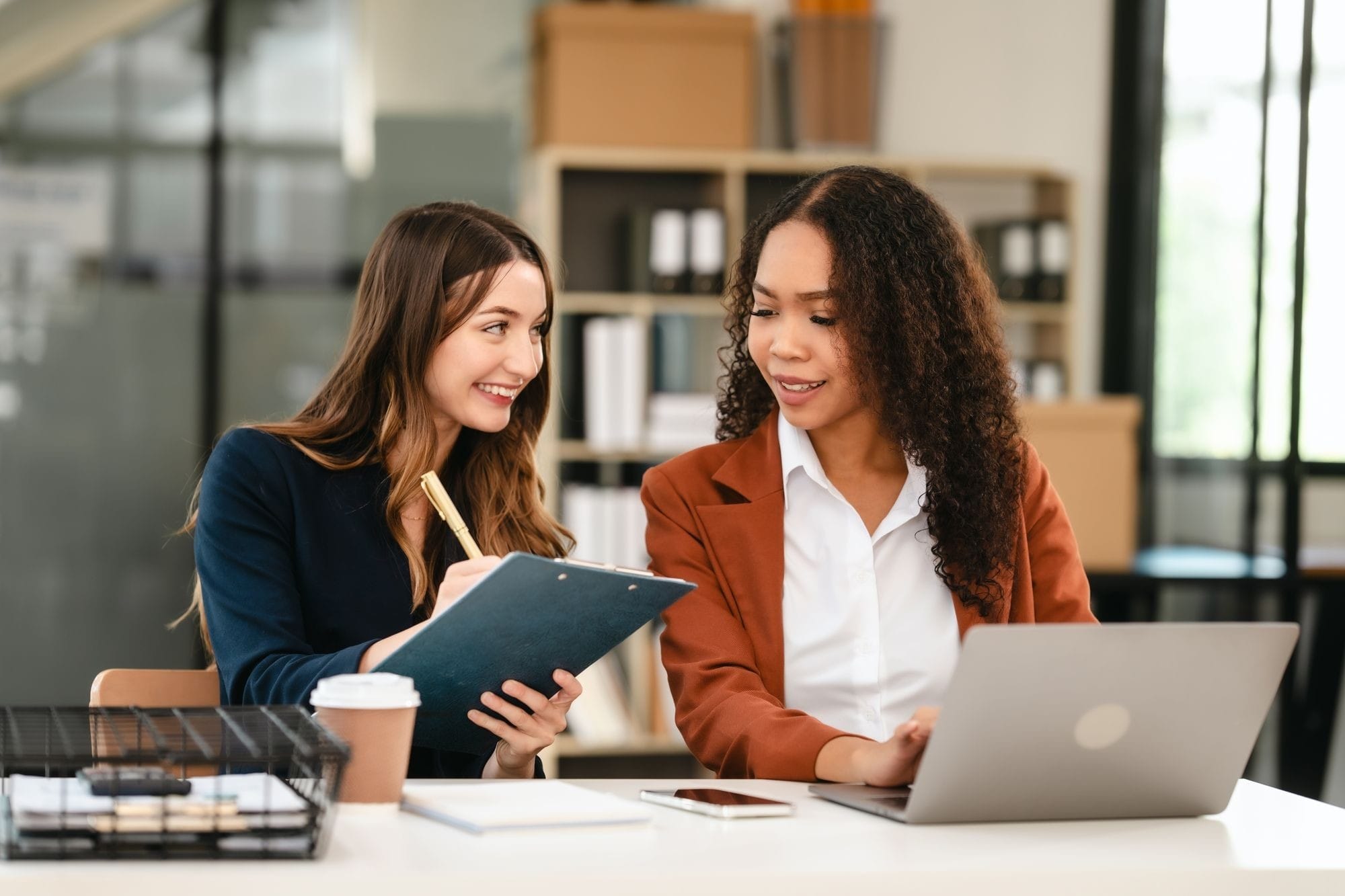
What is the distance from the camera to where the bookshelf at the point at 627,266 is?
158 inches

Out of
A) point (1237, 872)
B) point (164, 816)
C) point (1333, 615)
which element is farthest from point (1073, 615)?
point (1333, 615)

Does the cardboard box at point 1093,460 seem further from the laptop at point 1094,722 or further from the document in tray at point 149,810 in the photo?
the document in tray at point 149,810

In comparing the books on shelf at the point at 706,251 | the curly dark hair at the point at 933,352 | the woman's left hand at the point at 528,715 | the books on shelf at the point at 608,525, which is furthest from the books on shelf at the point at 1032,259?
the woman's left hand at the point at 528,715

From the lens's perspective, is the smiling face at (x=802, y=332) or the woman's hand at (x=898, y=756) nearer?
the woman's hand at (x=898, y=756)

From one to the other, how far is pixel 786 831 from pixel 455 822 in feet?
0.87

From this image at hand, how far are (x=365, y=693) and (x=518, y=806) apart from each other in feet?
0.51

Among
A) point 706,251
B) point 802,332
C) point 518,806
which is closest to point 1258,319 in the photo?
point 706,251

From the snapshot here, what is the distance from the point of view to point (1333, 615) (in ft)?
12.7

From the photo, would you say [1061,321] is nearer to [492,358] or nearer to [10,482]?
[492,358]

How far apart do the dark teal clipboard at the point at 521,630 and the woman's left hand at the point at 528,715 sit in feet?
0.03

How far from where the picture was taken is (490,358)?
187 cm

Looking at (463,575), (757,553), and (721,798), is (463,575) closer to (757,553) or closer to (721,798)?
(721,798)

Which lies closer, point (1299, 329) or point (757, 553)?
point (757, 553)

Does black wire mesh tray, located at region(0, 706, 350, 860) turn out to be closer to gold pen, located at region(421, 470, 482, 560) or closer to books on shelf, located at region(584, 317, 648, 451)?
gold pen, located at region(421, 470, 482, 560)
